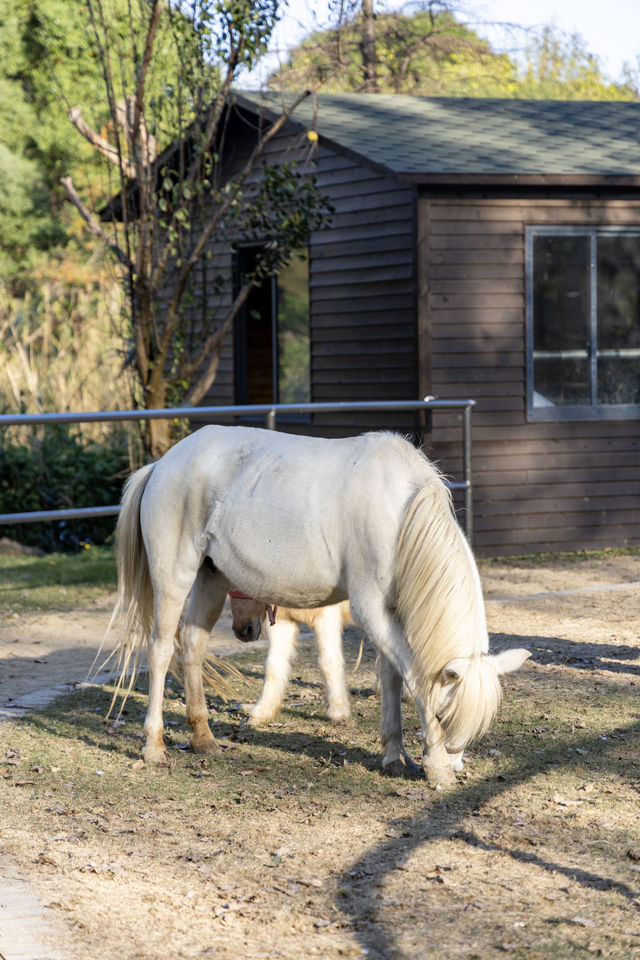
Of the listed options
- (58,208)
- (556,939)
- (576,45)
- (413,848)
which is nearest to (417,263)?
(413,848)

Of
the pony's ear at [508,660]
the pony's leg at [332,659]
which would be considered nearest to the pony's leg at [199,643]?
the pony's leg at [332,659]

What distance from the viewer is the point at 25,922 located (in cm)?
329

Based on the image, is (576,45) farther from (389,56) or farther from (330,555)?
(330,555)

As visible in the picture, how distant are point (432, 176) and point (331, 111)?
321 centimetres

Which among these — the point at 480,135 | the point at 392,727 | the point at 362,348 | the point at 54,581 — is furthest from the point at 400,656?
the point at 480,135

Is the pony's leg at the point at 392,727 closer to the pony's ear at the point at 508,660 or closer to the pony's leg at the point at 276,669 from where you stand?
the pony's ear at the point at 508,660

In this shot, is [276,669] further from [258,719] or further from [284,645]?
[258,719]

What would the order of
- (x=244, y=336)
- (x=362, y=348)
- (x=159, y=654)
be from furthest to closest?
1. (x=244, y=336)
2. (x=362, y=348)
3. (x=159, y=654)

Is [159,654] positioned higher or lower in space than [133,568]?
lower

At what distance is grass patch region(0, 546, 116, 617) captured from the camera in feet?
27.5

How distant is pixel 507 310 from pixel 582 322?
2.38 ft

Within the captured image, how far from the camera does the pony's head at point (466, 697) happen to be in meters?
4.12

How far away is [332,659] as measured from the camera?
17.5ft

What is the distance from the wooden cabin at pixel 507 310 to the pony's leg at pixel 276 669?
478 cm
